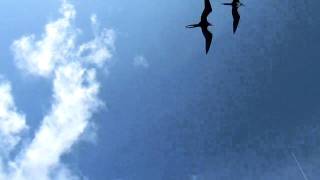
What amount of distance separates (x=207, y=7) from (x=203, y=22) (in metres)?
2.49

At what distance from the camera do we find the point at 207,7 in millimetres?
48406

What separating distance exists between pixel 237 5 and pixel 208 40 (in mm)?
3621

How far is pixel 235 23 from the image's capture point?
49938 mm

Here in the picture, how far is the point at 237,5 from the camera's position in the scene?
49781 millimetres

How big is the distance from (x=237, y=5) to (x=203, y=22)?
305cm

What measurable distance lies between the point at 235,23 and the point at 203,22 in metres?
2.61

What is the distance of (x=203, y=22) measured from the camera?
50719 millimetres

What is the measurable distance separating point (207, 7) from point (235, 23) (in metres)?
2.99

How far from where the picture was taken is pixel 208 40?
167 ft

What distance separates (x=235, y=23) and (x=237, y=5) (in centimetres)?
142
